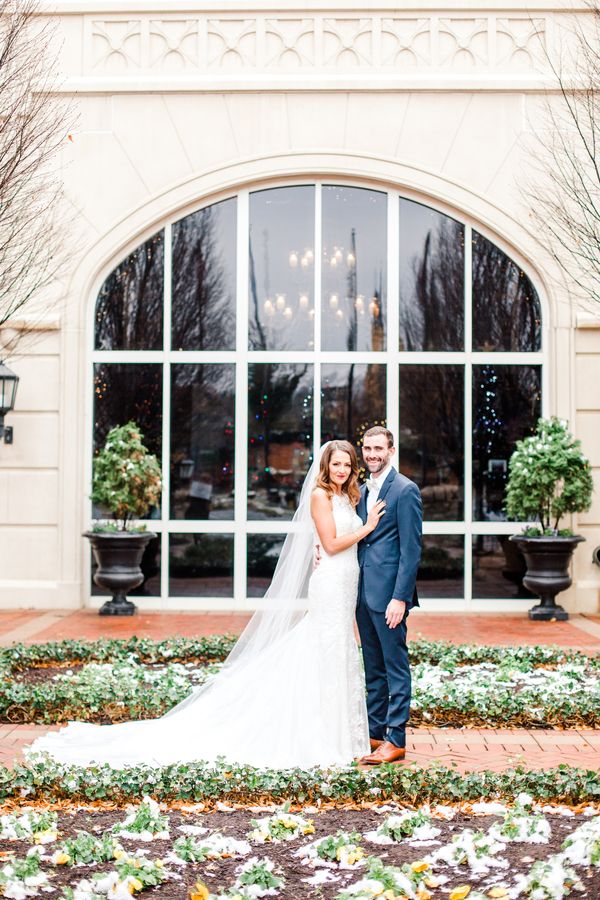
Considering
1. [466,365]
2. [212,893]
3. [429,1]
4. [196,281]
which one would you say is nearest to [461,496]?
[466,365]

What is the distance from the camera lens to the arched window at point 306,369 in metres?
12.2

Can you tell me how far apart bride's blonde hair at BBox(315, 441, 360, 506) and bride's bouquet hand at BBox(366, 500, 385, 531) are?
25 centimetres

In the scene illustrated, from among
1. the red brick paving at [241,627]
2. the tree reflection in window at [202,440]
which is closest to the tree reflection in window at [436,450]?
the red brick paving at [241,627]

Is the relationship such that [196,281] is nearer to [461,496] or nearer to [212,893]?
[461,496]

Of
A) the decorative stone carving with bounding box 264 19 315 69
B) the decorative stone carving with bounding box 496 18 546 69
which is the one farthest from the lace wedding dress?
the decorative stone carving with bounding box 496 18 546 69

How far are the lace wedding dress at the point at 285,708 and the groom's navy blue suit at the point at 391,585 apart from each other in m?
0.11

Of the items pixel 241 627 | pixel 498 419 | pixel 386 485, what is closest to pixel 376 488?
pixel 386 485

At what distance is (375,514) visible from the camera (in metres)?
5.77

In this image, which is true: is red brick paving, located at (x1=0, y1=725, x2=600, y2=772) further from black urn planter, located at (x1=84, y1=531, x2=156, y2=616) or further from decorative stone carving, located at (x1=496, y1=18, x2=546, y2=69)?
decorative stone carving, located at (x1=496, y1=18, x2=546, y2=69)

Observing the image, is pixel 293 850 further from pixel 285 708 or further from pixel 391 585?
pixel 391 585

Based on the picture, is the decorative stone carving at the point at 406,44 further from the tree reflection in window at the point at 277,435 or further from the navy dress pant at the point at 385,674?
the navy dress pant at the point at 385,674

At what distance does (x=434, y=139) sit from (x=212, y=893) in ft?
33.3

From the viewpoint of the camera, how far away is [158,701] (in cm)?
688

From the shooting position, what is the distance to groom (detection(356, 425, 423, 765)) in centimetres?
565
